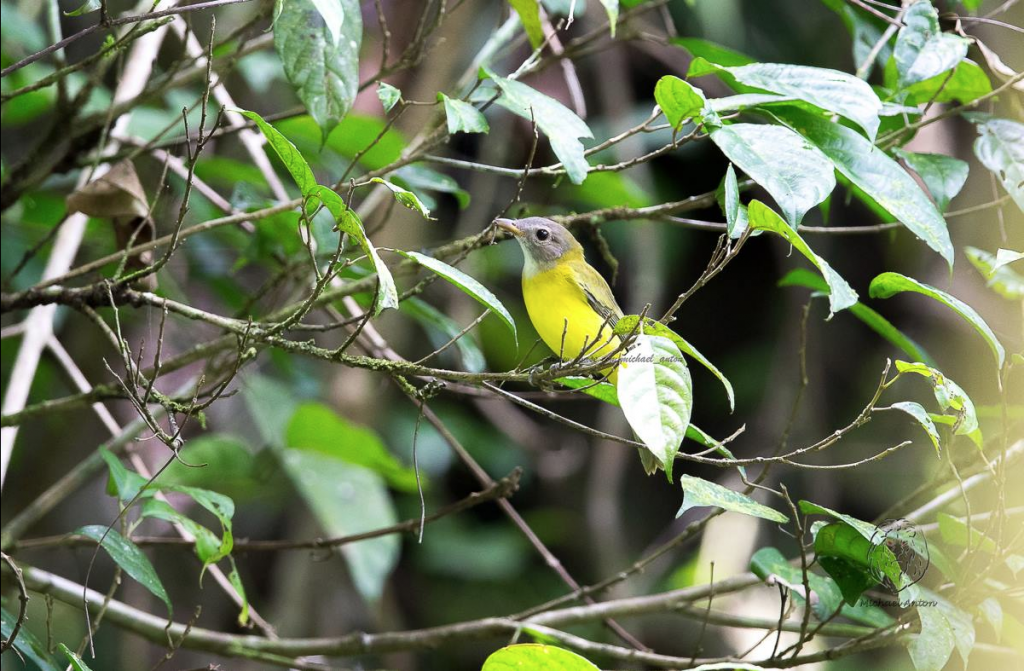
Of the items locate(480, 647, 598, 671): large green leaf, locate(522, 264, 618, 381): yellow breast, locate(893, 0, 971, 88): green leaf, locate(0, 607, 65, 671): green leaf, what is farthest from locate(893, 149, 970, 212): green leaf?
locate(0, 607, 65, 671): green leaf

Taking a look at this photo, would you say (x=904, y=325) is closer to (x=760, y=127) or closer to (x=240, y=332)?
(x=760, y=127)

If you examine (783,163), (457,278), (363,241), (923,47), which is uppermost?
(363,241)

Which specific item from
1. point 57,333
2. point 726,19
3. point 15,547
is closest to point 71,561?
point 57,333

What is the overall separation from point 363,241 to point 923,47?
47.9 inches

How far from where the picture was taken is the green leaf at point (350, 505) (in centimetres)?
298

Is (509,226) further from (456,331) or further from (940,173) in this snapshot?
(940,173)

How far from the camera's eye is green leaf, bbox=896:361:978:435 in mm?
1479

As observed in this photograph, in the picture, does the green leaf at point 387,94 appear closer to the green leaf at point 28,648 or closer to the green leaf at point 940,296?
the green leaf at point 940,296

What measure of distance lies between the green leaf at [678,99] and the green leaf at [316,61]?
1.77 ft

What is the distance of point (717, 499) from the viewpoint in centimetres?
146

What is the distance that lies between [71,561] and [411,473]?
7.22ft

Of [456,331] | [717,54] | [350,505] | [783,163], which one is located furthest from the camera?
[350,505]

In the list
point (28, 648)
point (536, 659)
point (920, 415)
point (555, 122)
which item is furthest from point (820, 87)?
point (28, 648)

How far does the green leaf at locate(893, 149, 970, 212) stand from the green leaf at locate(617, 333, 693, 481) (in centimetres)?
85
